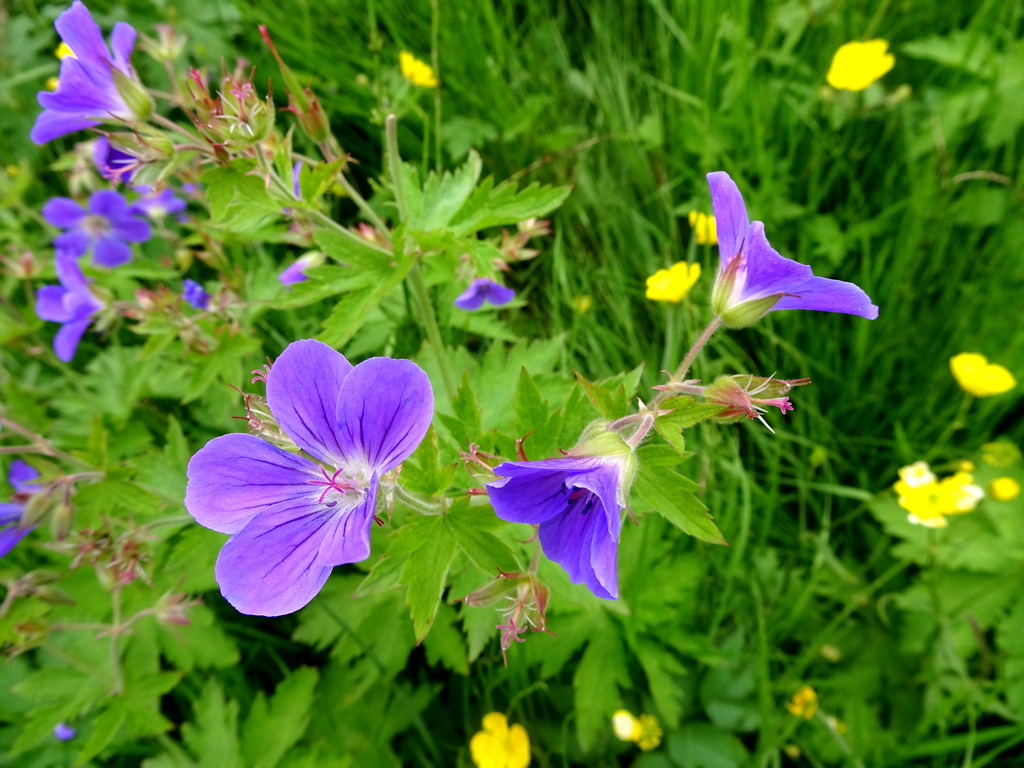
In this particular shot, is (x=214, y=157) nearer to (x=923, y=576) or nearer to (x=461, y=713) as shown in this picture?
(x=461, y=713)

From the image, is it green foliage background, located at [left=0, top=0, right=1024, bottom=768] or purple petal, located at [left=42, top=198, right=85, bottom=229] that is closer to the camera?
green foliage background, located at [left=0, top=0, right=1024, bottom=768]

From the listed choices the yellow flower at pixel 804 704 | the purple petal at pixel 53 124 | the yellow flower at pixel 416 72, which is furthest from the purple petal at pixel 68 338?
the yellow flower at pixel 804 704

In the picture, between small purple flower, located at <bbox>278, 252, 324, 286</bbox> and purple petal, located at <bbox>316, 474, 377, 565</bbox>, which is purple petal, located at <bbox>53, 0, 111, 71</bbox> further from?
purple petal, located at <bbox>316, 474, 377, 565</bbox>

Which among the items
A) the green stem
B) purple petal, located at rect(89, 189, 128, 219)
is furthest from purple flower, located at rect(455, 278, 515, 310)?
purple petal, located at rect(89, 189, 128, 219)

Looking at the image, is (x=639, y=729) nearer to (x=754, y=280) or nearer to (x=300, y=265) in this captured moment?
(x=754, y=280)

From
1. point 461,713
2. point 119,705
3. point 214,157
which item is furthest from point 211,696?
point 214,157
